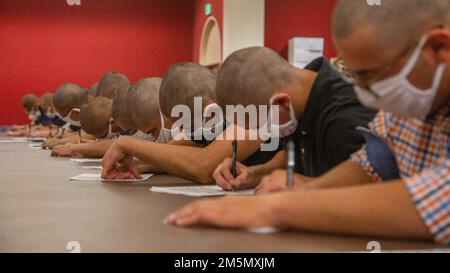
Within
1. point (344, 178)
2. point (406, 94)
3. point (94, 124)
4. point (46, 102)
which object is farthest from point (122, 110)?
point (46, 102)

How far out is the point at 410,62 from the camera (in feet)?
2.86

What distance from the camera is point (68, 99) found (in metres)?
4.22

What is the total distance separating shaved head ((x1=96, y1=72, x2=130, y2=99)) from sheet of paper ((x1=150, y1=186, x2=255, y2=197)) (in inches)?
92.3

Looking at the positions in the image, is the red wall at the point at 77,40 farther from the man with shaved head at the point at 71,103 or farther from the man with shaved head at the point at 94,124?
the man with shaved head at the point at 94,124

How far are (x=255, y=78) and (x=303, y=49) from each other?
4.33 m

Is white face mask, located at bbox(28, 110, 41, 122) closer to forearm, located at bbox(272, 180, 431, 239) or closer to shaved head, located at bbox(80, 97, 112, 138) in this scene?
shaved head, located at bbox(80, 97, 112, 138)

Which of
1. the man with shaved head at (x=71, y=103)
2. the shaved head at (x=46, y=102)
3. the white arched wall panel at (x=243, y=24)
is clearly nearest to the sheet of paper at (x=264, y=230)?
the man with shaved head at (x=71, y=103)

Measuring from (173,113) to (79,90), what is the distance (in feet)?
8.15

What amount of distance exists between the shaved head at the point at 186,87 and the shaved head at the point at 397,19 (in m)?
1.09

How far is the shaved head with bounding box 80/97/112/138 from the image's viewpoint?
311 centimetres

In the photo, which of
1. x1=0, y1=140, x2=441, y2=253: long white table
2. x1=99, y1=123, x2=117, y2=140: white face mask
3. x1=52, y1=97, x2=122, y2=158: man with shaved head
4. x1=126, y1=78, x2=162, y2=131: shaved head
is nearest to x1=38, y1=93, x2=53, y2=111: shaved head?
x1=99, y1=123, x2=117, y2=140: white face mask

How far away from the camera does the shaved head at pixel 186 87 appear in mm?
1985
